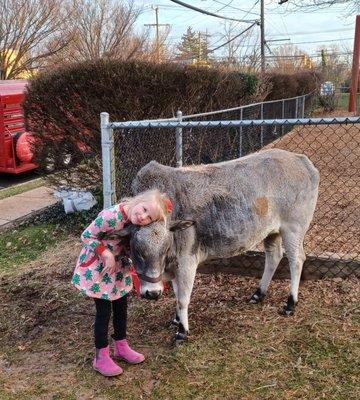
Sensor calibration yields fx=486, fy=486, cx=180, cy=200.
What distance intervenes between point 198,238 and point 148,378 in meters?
1.01

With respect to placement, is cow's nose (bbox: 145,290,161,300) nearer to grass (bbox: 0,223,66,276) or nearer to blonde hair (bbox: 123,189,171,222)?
blonde hair (bbox: 123,189,171,222)

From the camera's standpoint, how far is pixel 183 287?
348 cm

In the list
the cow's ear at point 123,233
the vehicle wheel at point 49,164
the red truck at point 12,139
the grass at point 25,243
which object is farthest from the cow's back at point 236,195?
the red truck at point 12,139

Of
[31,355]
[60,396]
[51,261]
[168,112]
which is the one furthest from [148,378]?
[168,112]

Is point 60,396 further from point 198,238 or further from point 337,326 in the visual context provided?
point 337,326

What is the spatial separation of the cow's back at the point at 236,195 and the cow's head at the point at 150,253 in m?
0.47

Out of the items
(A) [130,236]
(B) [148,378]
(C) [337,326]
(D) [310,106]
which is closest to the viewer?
(A) [130,236]

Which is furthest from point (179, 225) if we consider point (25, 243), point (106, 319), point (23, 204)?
point (23, 204)

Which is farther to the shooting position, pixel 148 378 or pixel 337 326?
pixel 337 326

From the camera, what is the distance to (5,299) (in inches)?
179

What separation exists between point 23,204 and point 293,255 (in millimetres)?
6006

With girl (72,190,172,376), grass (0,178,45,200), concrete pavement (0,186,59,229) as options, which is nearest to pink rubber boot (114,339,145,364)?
girl (72,190,172,376)

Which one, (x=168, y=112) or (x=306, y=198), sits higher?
(x=168, y=112)

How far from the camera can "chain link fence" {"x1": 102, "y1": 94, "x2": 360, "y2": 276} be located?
413 centimetres
